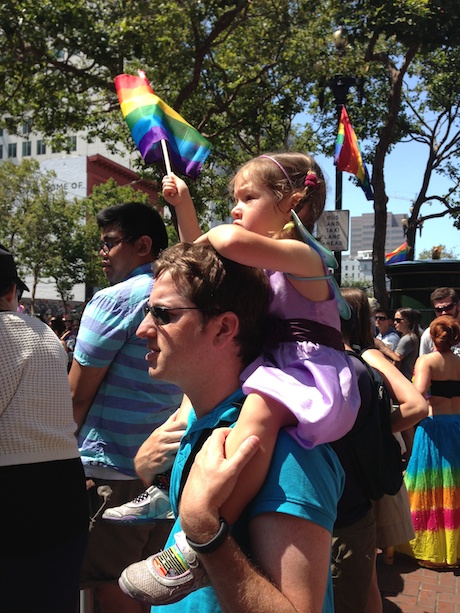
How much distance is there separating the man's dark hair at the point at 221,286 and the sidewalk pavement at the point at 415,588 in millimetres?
3772

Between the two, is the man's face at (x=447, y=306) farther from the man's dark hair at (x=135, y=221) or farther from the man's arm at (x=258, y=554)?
the man's arm at (x=258, y=554)

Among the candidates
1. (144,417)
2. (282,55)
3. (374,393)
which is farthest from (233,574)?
(282,55)

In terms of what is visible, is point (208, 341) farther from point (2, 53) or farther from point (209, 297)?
point (2, 53)

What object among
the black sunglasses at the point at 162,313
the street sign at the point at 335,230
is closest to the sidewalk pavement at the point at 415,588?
the black sunglasses at the point at 162,313

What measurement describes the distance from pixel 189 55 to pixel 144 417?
11110 millimetres

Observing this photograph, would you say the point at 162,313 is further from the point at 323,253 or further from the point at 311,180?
the point at 311,180

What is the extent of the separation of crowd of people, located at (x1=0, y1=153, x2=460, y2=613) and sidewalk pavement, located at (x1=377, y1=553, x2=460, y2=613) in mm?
1121

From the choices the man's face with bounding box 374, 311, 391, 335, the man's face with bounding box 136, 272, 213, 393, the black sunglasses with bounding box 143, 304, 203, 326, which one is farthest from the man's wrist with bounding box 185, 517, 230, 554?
the man's face with bounding box 374, 311, 391, 335

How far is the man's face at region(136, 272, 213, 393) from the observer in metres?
1.67

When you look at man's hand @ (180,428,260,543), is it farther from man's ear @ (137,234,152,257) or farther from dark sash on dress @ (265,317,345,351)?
man's ear @ (137,234,152,257)

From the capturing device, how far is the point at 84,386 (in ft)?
9.84

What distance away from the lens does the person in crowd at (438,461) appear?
5688 millimetres

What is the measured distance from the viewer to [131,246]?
338cm

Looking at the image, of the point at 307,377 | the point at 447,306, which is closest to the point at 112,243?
the point at 307,377
